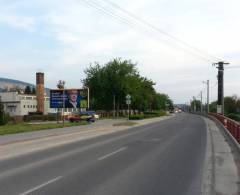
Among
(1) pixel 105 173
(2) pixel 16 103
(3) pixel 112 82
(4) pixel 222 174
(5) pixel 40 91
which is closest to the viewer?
(1) pixel 105 173

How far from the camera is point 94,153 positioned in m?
18.2

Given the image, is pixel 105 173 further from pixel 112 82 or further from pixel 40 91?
pixel 40 91

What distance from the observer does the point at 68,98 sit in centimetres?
5284

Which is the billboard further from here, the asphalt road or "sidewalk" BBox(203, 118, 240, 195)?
"sidewalk" BBox(203, 118, 240, 195)

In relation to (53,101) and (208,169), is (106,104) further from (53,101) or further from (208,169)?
(208,169)

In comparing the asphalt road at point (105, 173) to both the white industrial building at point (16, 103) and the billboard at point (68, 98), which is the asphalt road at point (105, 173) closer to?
the billboard at point (68, 98)

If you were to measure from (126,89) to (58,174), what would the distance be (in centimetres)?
6634

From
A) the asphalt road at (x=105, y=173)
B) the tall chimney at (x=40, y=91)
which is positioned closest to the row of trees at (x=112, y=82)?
the tall chimney at (x=40, y=91)

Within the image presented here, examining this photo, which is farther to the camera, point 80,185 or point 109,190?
point 80,185

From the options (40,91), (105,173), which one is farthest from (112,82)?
(105,173)

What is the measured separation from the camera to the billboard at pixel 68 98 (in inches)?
1997

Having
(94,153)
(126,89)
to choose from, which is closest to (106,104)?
(126,89)

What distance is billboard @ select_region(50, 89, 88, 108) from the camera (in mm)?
50728

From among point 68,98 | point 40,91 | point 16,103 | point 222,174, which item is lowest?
point 222,174
